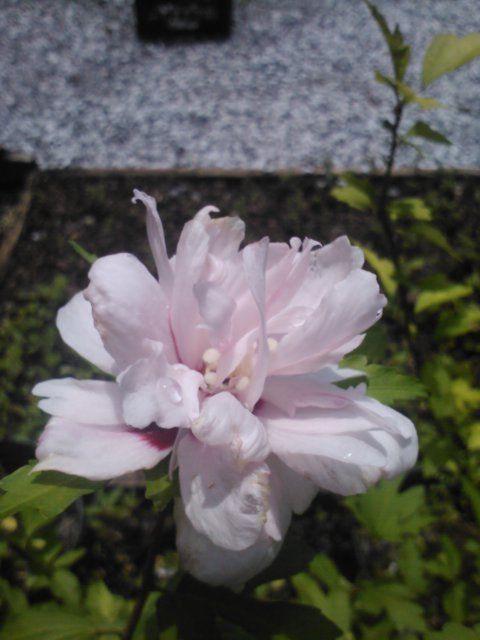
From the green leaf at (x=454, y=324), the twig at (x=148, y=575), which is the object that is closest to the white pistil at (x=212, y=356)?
the twig at (x=148, y=575)

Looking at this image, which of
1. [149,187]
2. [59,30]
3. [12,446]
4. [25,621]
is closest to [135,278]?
[25,621]

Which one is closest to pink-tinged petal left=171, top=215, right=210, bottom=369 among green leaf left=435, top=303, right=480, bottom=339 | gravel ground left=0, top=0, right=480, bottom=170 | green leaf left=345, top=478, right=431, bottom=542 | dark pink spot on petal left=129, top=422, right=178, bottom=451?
dark pink spot on petal left=129, top=422, right=178, bottom=451

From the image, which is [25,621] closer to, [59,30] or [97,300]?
[97,300]

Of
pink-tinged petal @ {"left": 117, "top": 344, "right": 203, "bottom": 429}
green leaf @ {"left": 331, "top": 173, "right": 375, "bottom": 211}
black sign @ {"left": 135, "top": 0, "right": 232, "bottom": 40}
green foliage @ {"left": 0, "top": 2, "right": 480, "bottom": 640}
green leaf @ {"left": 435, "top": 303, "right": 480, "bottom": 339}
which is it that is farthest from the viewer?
black sign @ {"left": 135, "top": 0, "right": 232, "bottom": 40}

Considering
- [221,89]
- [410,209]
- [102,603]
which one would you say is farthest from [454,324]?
[221,89]

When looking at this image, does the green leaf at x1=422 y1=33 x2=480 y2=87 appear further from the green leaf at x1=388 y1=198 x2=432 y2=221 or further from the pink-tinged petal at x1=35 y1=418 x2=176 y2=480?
the pink-tinged petal at x1=35 y1=418 x2=176 y2=480

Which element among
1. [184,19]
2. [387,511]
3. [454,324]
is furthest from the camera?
[184,19]

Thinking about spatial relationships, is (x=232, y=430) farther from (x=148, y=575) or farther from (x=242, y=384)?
(x=148, y=575)
